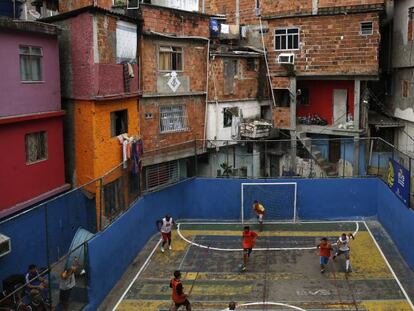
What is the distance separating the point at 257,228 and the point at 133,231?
18.8 feet

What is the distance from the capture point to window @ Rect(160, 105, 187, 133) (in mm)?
22611

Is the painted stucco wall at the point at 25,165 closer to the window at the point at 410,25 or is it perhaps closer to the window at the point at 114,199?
the window at the point at 114,199

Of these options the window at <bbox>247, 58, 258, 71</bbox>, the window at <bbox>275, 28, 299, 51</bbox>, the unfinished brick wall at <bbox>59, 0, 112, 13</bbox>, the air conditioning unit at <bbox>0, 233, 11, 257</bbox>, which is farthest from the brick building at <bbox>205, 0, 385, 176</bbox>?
the air conditioning unit at <bbox>0, 233, 11, 257</bbox>

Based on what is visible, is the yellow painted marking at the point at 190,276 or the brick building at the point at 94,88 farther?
the brick building at the point at 94,88

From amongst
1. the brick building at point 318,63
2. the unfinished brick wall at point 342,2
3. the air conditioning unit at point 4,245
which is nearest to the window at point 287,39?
the brick building at point 318,63

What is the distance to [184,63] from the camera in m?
23.3

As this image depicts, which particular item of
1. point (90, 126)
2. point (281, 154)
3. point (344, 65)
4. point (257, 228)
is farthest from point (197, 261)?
point (344, 65)

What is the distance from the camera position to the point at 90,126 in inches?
724

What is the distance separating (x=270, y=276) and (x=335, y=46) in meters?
13.4

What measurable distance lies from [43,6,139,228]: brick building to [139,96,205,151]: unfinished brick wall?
1.82 m

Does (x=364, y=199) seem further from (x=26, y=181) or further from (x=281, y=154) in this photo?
(x=26, y=181)

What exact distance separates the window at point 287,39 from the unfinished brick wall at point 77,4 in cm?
857

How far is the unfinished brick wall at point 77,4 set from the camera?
2556cm

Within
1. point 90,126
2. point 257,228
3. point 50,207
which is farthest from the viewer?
point 257,228
